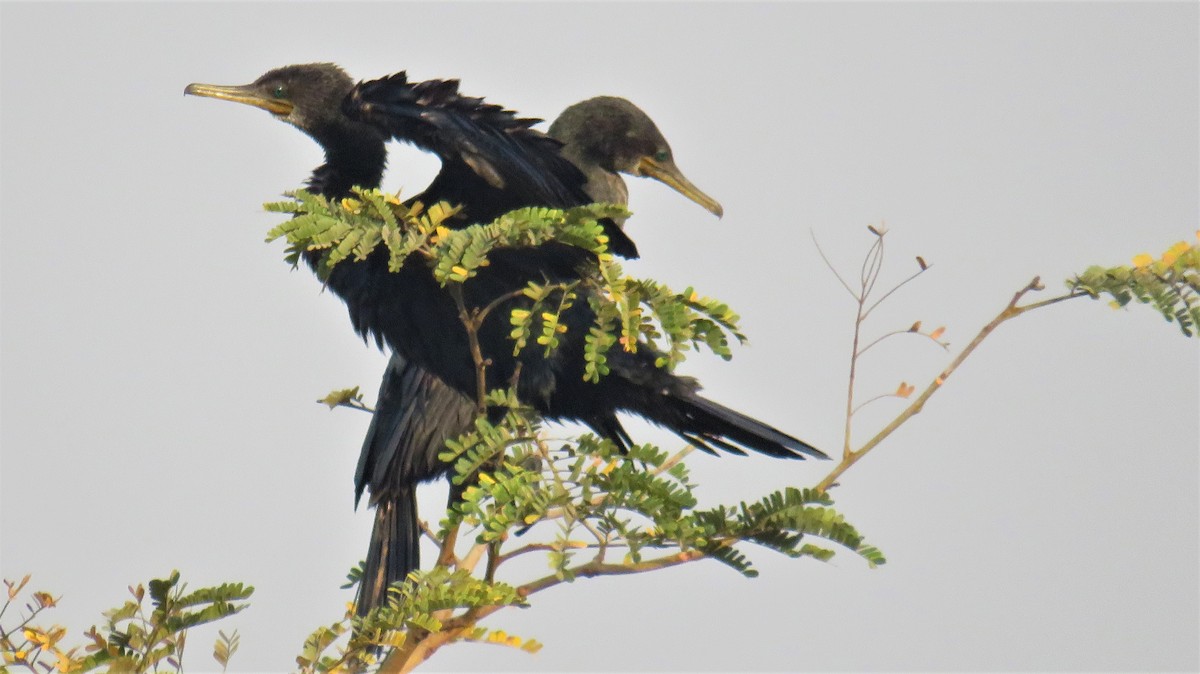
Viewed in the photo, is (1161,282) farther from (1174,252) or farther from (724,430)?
(724,430)

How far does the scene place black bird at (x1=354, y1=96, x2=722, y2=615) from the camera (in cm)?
542

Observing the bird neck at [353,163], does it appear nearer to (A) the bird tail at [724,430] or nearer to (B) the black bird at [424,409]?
(B) the black bird at [424,409]

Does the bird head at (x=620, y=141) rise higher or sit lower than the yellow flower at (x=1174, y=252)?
higher

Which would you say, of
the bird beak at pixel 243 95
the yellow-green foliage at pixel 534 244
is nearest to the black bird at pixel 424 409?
the bird beak at pixel 243 95

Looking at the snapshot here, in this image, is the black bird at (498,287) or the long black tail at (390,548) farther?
the long black tail at (390,548)

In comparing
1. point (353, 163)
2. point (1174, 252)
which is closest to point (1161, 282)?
point (1174, 252)

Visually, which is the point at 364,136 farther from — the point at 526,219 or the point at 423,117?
the point at 526,219

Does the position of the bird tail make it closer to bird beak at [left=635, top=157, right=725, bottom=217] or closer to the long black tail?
the long black tail

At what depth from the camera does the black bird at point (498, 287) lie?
4324 millimetres

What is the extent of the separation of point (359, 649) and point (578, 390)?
136 cm

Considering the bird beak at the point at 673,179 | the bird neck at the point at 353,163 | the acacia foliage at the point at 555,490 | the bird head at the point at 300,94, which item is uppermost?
the bird beak at the point at 673,179

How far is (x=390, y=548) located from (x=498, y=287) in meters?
1.38

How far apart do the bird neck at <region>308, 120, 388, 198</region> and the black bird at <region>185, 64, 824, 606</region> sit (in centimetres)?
1

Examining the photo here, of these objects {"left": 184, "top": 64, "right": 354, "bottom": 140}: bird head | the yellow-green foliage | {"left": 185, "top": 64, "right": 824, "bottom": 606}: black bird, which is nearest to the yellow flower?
the yellow-green foliage
